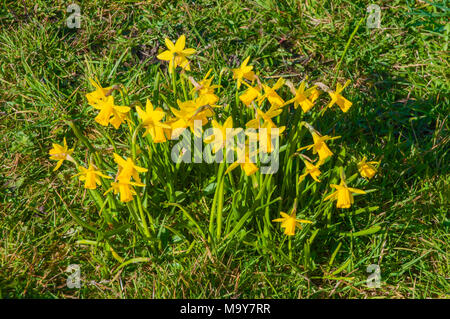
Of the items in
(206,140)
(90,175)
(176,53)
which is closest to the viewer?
(206,140)

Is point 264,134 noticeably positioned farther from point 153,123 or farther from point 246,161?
point 153,123

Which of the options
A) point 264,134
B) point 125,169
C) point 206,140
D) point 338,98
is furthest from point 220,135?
point 338,98

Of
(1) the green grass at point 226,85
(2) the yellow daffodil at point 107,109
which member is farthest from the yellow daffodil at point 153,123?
(1) the green grass at point 226,85

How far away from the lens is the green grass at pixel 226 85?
2.08 m

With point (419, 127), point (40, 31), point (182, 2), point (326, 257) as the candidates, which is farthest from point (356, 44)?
point (40, 31)

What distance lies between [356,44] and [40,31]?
213 cm

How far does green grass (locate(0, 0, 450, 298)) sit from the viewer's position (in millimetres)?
2084

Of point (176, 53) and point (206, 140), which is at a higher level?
point (176, 53)

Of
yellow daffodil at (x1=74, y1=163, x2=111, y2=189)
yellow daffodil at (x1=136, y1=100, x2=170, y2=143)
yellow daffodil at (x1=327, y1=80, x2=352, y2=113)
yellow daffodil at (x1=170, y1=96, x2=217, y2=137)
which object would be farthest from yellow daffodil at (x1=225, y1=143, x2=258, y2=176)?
yellow daffodil at (x1=74, y1=163, x2=111, y2=189)

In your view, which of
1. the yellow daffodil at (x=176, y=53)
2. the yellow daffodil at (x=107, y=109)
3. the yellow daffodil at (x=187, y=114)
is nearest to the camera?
the yellow daffodil at (x=187, y=114)

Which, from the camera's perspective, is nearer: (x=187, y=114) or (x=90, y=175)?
(x=187, y=114)

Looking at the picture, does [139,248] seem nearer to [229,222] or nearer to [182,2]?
[229,222]

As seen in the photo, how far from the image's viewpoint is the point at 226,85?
9.20ft

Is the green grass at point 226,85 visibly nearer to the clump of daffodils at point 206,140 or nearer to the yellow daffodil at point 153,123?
the clump of daffodils at point 206,140
